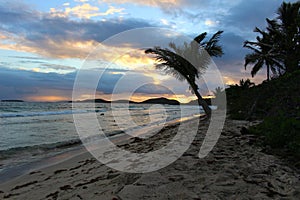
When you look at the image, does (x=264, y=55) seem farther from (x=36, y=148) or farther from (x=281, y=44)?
(x=36, y=148)

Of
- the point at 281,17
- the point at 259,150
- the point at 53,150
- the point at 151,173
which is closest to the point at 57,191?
the point at 151,173

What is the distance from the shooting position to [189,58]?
15.0 m

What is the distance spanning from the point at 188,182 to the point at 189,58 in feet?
41.4

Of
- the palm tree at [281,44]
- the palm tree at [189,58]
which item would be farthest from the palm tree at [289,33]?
the palm tree at [189,58]

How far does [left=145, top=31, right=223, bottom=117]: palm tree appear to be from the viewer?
14.3m

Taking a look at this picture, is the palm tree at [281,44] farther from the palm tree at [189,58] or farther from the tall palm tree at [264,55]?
the palm tree at [189,58]

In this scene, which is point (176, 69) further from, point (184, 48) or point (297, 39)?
point (297, 39)

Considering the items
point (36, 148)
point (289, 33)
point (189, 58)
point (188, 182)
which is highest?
point (289, 33)

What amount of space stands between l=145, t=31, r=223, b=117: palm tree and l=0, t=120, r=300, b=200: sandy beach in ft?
32.7

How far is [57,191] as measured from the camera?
11.8ft

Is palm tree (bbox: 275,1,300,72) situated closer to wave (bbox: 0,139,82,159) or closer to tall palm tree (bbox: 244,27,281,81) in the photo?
tall palm tree (bbox: 244,27,281,81)

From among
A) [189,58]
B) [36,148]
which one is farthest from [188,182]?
[189,58]

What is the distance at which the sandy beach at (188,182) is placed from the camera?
280 centimetres

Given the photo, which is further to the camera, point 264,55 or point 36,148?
point 264,55
